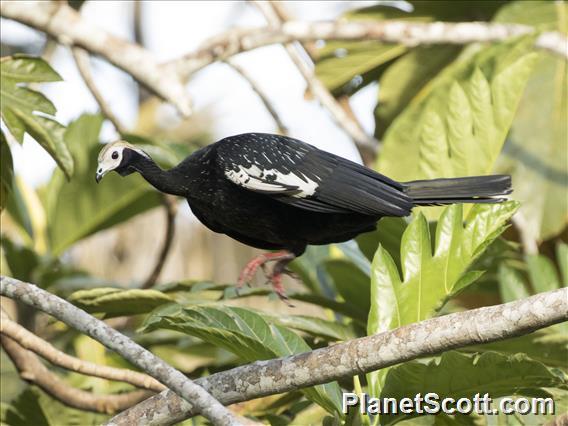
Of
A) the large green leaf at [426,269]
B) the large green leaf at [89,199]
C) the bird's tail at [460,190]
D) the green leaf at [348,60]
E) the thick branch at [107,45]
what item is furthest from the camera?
the green leaf at [348,60]

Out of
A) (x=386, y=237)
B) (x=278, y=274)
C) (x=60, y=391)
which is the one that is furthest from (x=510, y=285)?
(x=60, y=391)

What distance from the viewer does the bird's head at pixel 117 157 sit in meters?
3.66

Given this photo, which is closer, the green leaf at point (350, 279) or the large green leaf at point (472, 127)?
the green leaf at point (350, 279)

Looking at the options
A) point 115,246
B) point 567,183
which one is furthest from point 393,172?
point 115,246

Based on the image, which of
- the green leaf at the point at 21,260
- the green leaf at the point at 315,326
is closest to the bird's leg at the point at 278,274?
the green leaf at the point at 315,326

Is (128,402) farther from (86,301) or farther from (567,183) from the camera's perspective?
(567,183)

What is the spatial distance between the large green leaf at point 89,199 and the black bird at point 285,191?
54.7 inches

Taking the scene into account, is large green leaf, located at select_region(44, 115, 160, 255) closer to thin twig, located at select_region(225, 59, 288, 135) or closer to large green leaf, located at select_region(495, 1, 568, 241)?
thin twig, located at select_region(225, 59, 288, 135)

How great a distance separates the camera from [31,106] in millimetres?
3885

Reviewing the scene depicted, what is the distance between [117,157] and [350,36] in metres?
1.71

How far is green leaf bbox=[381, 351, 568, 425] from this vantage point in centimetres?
297

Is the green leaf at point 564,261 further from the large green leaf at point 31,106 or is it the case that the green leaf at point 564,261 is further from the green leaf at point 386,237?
the large green leaf at point 31,106

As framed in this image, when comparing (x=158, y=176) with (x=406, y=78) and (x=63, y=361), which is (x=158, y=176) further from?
(x=406, y=78)

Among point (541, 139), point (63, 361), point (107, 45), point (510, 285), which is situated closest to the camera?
point (63, 361)
